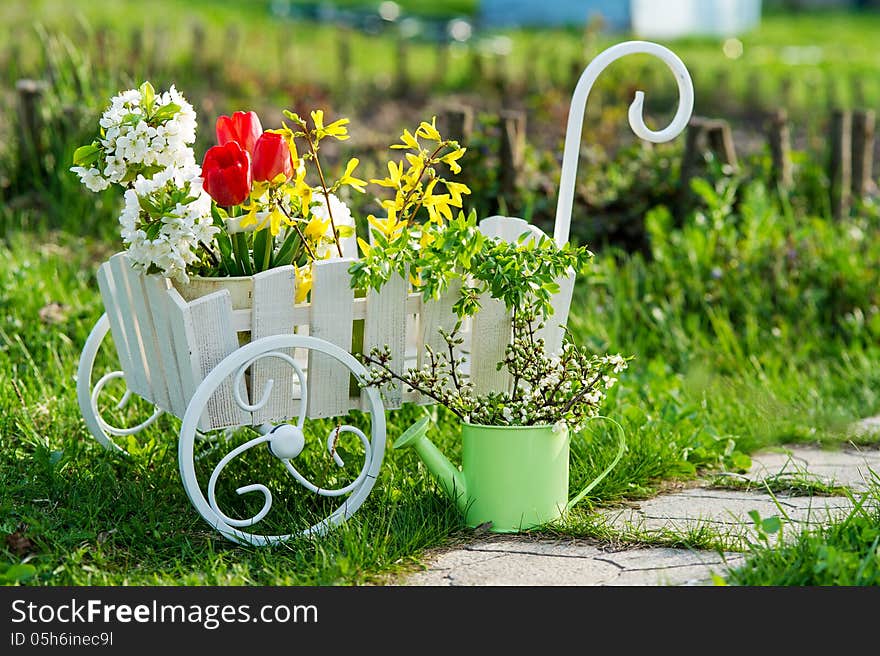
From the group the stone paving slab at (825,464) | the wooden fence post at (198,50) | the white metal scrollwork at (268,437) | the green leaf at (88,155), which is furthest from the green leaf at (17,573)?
the wooden fence post at (198,50)

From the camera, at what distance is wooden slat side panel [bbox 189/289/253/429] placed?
2650 millimetres

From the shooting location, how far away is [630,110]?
2936 millimetres

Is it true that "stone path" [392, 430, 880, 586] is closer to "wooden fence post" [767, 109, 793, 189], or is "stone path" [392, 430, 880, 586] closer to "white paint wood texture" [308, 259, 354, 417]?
"white paint wood texture" [308, 259, 354, 417]

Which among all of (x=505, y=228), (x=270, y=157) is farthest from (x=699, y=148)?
(x=270, y=157)

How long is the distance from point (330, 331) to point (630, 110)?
37.5 inches

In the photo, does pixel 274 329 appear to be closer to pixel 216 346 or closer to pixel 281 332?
pixel 281 332

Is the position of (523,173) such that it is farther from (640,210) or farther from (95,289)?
(95,289)

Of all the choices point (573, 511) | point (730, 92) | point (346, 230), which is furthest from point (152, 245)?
point (730, 92)

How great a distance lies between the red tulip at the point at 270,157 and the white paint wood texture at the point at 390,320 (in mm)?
364

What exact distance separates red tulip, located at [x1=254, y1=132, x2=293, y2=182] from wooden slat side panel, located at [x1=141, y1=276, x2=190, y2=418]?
13.5 inches

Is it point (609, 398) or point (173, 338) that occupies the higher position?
point (173, 338)

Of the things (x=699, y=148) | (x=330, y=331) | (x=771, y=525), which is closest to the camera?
(x=771, y=525)

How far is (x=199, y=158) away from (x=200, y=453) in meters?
2.21

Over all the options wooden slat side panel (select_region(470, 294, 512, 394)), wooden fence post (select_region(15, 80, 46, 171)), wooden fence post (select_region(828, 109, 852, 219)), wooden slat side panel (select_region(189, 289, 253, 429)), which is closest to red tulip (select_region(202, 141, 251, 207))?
wooden slat side panel (select_region(189, 289, 253, 429))
